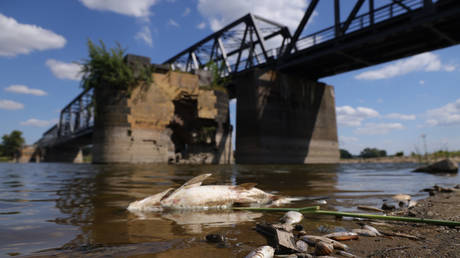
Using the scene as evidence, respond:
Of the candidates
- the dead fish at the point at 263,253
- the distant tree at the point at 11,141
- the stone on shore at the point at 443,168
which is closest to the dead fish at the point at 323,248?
the dead fish at the point at 263,253

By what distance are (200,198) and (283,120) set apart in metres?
19.6

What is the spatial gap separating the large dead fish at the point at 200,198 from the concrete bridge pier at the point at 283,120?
55.9ft

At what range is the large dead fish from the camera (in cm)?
217

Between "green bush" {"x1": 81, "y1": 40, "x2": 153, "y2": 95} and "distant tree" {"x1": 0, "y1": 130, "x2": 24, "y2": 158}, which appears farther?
"distant tree" {"x1": 0, "y1": 130, "x2": 24, "y2": 158}

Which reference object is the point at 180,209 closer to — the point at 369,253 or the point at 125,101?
the point at 369,253

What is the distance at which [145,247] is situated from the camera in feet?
4.09

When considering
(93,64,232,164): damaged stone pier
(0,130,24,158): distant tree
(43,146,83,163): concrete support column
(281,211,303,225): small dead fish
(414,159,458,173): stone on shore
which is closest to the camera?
(281,211,303,225): small dead fish

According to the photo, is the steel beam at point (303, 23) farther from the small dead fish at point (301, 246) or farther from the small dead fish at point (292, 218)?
the small dead fish at point (301, 246)

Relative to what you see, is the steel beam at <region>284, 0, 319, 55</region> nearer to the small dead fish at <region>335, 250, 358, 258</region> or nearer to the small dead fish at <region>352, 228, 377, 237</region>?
the small dead fish at <region>352, 228, 377, 237</region>

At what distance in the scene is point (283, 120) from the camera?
21281 mm

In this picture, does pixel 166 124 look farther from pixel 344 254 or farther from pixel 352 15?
pixel 344 254

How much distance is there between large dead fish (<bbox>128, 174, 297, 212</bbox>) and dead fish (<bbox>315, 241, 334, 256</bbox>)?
43.1 inches

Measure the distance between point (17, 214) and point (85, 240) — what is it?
98 centimetres

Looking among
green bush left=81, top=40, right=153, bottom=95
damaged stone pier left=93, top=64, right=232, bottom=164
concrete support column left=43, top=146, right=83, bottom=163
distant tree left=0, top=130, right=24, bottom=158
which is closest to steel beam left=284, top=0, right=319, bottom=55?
damaged stone pier left=93, top=64, right=232, bottom=164
